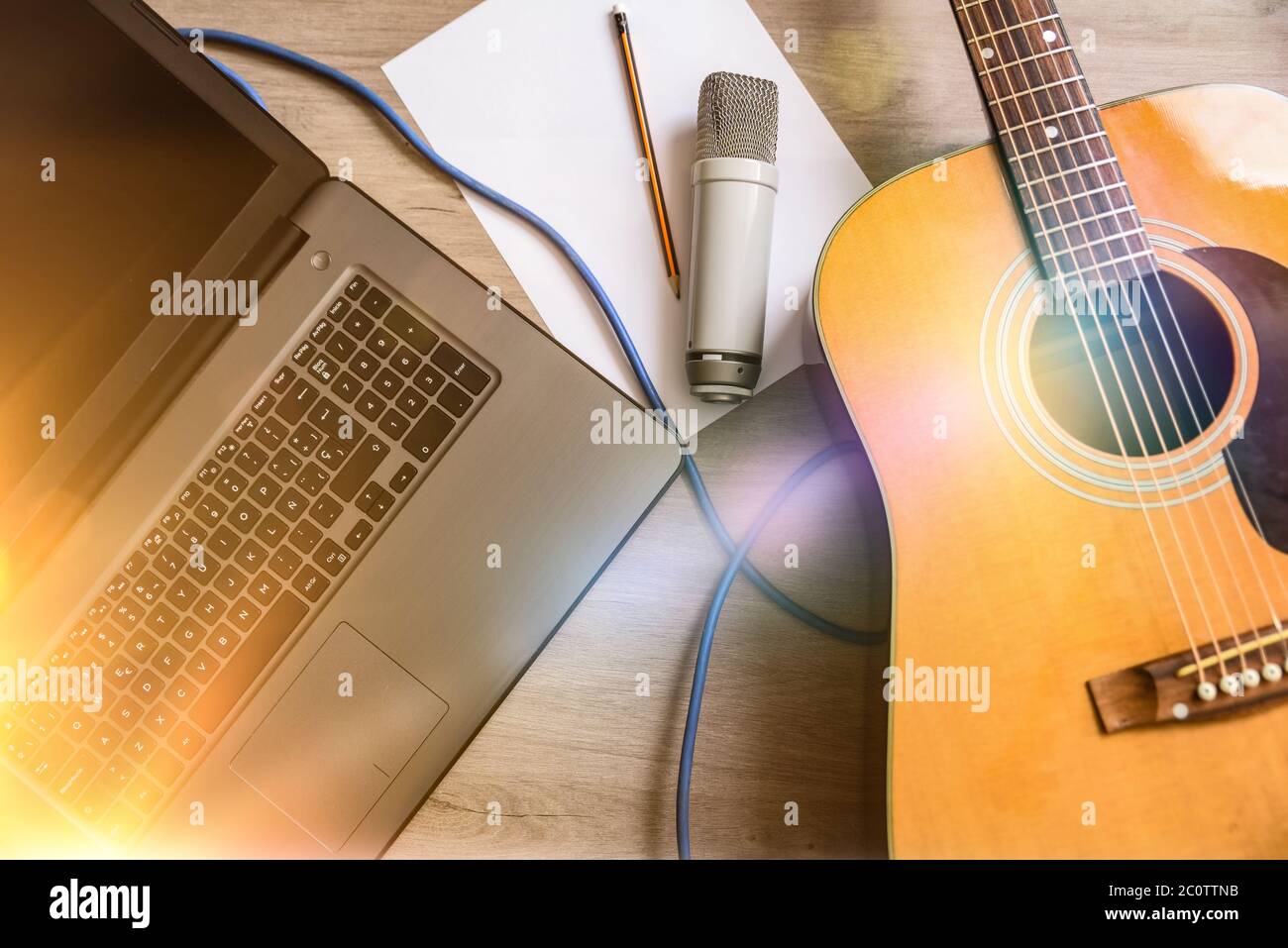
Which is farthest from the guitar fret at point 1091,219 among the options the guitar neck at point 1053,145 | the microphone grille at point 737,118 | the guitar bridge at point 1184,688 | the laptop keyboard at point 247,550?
the laptop keyboard at point 247,550

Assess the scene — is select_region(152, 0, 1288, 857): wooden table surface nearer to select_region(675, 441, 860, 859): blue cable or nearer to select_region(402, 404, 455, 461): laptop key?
select_region(675, 441, 860, 859): blue cable

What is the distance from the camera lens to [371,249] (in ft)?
1.86

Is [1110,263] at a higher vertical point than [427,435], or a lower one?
higher

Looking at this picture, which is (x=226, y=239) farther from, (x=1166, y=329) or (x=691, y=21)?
(x=1166, y=329)

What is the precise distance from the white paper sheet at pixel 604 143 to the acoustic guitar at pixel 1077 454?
12cm

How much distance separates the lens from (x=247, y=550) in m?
0.54

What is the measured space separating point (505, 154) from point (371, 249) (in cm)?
17

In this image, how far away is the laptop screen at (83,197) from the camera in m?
0.51

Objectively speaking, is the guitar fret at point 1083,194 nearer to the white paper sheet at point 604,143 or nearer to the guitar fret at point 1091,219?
the guitar fret at point 1091,219

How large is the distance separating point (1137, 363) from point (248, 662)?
67 cm

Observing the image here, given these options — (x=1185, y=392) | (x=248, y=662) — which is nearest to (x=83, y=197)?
(x=248, y=662)

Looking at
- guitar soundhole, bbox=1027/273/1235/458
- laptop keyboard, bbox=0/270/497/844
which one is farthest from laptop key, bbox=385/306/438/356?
guitar soundhole, bbox=1027/273/1235/458

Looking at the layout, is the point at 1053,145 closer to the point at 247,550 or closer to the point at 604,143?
the point at 604,143
